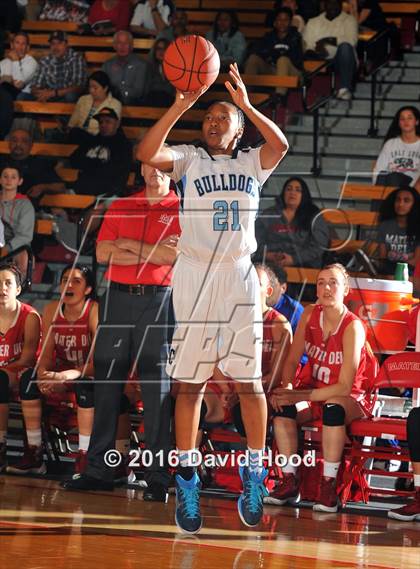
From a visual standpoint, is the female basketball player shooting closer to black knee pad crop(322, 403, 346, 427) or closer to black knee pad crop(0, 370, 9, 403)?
black knee pad crop(322, 403, 346, 427)

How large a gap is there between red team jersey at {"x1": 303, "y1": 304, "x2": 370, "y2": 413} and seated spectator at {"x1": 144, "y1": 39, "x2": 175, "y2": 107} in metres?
5.11

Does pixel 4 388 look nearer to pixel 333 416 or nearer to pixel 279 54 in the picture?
pixel 333 416

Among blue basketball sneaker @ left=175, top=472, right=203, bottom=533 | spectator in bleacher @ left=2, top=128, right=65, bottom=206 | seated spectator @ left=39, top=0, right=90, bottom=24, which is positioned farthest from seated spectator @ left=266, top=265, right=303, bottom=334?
seated spectator @ left=39, top=0, right=90, bottom=24

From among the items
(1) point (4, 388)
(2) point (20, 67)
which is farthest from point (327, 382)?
(2) point (20, 67)

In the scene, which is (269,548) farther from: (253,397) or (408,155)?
(408,155)

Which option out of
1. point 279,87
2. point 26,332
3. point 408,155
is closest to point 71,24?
point 279,87

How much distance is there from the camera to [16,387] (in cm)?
702

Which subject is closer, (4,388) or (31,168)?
(4,388)

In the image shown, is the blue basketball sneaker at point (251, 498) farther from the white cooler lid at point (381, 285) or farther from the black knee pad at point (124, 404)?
the white cooler lid at point (381, 285)

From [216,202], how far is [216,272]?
32cm

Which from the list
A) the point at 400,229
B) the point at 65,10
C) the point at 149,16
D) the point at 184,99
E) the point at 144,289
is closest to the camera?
the point at 184,99

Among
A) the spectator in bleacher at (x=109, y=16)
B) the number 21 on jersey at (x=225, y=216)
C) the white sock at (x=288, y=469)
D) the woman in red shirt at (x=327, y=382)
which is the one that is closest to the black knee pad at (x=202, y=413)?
the woman in red shirt at (x=327, y=382)

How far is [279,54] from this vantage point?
11.4 meters

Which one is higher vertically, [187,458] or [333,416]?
[333,416]
